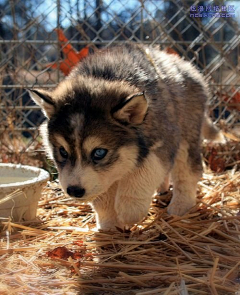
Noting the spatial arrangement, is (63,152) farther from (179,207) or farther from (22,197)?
(179,207)

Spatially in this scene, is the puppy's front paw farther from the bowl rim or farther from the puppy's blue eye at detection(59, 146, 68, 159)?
the puppy's blue eye at detection(59, 146, 68, 159)

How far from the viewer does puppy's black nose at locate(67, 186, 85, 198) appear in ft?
11.6

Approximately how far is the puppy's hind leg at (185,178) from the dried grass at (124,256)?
157 mm

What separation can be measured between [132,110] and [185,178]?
138cm

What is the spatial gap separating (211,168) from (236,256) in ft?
9.99

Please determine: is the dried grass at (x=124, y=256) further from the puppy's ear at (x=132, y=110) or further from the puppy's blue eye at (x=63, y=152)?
the puppy's ear at (x=132, y=110)

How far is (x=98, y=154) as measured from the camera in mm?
3699

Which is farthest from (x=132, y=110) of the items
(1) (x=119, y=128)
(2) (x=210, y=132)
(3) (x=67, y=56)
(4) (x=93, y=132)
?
(3) (x=67, y=56)

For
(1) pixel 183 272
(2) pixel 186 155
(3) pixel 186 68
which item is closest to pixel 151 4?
(3) pixel 186 68

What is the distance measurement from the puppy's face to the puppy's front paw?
103cm

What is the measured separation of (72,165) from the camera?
3.66 meters

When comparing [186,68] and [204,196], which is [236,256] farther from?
[186,68]

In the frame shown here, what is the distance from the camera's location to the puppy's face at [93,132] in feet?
11.9

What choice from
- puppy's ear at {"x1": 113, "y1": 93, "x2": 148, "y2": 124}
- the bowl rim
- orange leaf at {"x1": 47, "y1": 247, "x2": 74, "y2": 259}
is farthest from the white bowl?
puppy's ear at {"x1": 113, "y1": 93, "x2": 148, "y2": 124}
